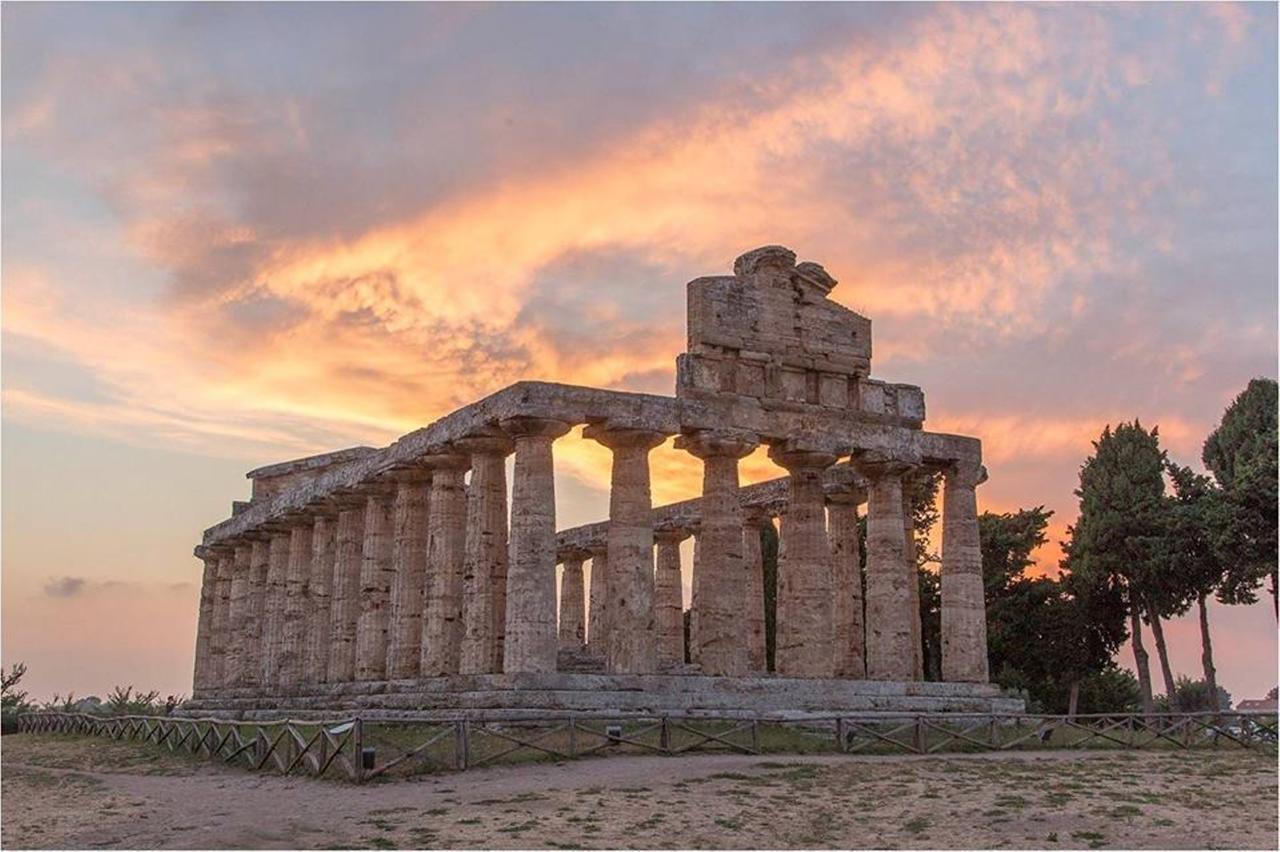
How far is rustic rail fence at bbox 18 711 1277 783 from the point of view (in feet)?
83.4

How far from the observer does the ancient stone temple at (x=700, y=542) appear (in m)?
33.3

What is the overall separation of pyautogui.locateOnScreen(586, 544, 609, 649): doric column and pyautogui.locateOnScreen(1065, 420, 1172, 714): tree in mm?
20665

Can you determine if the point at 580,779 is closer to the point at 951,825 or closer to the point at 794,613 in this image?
the point at 951,825

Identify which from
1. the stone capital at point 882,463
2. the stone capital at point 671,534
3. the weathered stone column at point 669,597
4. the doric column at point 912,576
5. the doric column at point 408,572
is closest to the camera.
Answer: the stone capital at point 882,463

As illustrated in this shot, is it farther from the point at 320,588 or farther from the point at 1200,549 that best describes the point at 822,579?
the point at 1200,549

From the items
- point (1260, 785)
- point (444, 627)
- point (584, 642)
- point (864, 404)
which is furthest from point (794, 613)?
point (584, 642)

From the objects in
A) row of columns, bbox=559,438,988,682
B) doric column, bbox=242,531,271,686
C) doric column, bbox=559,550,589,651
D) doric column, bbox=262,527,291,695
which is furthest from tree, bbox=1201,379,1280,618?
doric column, bbox=242,531,271,686

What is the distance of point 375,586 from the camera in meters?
42.3

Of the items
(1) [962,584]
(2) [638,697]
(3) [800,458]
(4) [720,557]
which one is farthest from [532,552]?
(1) [962,584]

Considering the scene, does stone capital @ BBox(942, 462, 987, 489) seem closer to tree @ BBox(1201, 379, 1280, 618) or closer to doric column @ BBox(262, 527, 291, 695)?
tree @ BBox(1201, 379, 1280, 618)

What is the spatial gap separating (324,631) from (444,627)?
1229 centimetres

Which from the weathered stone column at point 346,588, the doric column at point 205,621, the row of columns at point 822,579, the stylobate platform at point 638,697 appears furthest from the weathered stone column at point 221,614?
the row of columns at point 822,579

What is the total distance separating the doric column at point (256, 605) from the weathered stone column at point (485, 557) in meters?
20.6

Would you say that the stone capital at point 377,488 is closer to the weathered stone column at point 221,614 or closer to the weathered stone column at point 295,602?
the weathered stone column at point 295,602
